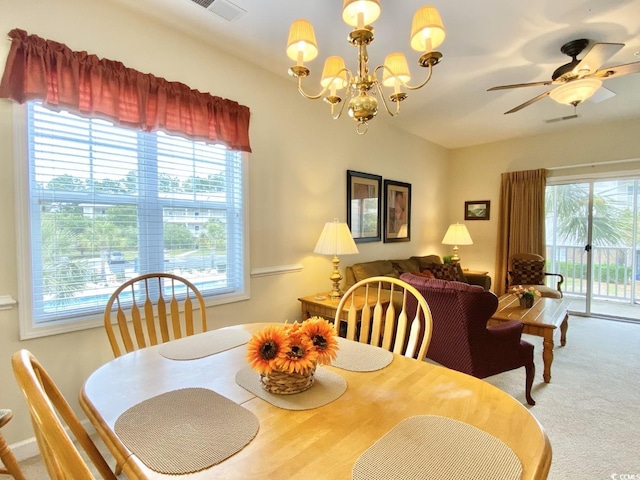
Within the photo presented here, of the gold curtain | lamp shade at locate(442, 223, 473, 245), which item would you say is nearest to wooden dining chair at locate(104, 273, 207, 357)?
lamp shade at locate(442, 223, 473, 245)

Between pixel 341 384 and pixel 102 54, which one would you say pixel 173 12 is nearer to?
pixel 102 54

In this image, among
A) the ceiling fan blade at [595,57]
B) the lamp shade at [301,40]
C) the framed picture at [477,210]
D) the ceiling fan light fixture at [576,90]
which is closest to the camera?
the lamp shade at [301,40]

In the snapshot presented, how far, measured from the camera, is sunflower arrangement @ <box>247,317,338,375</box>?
3.12 ft

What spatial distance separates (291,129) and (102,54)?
1511 mm

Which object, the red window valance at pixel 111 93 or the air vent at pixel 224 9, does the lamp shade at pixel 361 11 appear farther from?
the red window valance at pixel 111 93

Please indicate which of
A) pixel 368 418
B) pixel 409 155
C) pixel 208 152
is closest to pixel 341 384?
pixel 368 418

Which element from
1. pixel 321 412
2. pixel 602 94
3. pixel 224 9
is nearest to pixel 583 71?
pixel 602 94

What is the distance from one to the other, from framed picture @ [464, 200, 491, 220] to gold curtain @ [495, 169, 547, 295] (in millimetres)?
238

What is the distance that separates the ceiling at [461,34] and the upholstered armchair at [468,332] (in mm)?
1780

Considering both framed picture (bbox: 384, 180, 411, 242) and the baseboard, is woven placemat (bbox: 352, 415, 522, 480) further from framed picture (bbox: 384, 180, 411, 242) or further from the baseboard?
framed picture (bbox: 384, 180, 411, 242)

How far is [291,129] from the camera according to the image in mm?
3010

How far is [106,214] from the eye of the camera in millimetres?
1992

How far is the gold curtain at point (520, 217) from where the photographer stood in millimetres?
4730

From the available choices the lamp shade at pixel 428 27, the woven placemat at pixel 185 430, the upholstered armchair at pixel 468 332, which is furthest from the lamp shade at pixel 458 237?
the woven placemat at pixel 185 430
